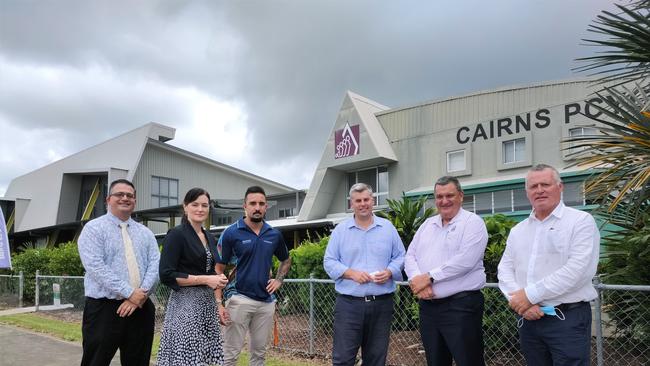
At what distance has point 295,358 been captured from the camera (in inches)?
267

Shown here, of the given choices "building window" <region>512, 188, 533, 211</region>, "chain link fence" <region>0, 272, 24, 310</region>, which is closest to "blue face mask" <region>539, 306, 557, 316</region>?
"building window" <region>512, 188, 533, 211</region>

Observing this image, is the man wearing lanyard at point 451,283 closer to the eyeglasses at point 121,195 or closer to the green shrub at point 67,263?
the eyeglasses at point 121,195

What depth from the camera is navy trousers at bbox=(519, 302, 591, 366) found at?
3266 millimetres

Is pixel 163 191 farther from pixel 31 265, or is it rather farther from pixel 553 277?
pixel 553 277

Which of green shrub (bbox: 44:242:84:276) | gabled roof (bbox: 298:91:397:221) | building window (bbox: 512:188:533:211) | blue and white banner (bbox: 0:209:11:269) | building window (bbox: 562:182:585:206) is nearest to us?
blue and white banner (bbox: 0:209:11:269)

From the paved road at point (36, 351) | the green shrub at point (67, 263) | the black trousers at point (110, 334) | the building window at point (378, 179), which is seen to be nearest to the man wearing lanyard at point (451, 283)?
the black trousers at point (110, 334)

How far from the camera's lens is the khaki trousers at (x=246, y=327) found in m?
4.70

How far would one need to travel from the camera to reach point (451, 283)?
3.95 metres

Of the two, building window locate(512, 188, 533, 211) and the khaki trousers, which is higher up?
building window locate(512, 188, 533, 211)

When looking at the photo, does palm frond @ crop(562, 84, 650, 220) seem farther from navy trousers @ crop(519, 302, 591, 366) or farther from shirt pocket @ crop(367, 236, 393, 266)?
shirt pocket @ crop(367, 236, 393, 266)

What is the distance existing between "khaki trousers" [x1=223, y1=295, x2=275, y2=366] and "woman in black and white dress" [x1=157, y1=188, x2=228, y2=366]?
0.35 meters

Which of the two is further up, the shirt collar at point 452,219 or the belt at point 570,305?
the shirt collar at point 452,219

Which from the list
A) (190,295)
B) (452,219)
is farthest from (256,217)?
(452,219)

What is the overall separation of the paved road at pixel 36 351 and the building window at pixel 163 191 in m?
21.0
